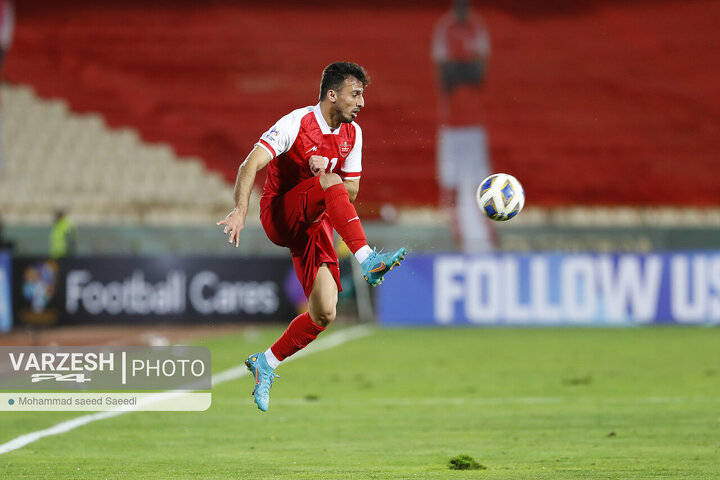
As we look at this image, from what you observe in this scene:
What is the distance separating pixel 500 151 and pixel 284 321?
9332 mm

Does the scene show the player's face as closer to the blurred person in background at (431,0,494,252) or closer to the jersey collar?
the jersey collar

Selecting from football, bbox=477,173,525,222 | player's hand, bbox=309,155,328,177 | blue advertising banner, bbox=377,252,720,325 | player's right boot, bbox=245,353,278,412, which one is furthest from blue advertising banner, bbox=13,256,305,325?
player's hand, bbox=309,155,328,177

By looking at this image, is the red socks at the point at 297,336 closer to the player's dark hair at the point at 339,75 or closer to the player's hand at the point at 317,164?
the player's hand at the point at 317,164

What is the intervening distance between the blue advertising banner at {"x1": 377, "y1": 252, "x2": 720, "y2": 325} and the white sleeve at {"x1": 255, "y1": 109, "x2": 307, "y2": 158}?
10.4 meters

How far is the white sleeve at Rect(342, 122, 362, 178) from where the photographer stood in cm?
670

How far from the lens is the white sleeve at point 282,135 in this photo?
242 inches

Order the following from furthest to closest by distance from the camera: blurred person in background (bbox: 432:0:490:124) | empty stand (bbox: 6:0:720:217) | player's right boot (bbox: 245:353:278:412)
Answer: blurred person in background (bbox: 432:0:490:124), empty stand (bbox: 6:0:720:217), player's right boot (bbox: 245:353:278:412)

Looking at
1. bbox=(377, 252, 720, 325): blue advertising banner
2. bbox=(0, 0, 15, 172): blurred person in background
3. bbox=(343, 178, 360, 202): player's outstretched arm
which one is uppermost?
bbox=(0, 0, 15, 172): blurred person in background

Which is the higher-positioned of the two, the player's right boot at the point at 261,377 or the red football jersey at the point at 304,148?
the red football jersey at the point at 304,148

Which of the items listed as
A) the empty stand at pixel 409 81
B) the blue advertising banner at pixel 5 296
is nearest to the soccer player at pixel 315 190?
the blue advertising banner at pixel 5 296

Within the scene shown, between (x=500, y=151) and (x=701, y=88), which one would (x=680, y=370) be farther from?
(x=701, y=88)

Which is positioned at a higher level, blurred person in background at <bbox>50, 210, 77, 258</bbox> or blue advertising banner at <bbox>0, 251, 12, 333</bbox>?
blurred person in background at <bbox>50, 210, 77, 258</bbox>

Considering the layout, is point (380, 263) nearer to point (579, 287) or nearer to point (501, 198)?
point (501, 198)

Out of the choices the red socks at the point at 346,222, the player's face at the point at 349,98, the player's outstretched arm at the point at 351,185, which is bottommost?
the red socks at the point at 346,222
